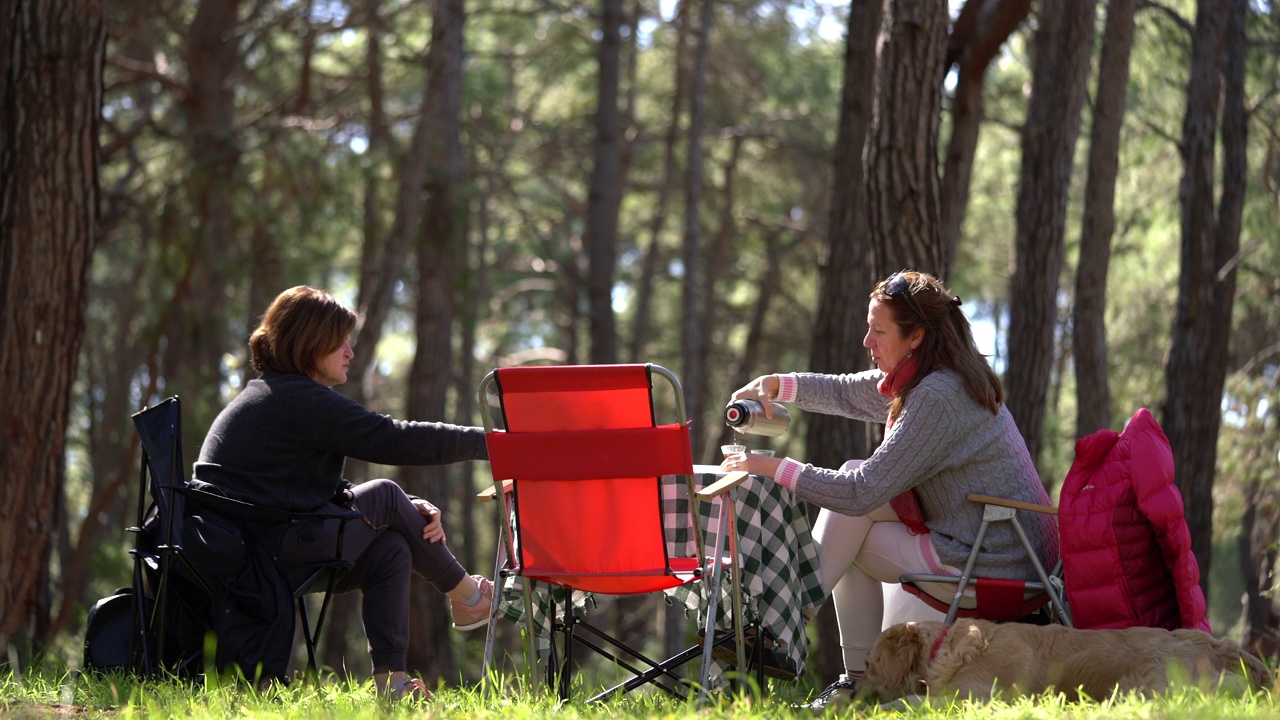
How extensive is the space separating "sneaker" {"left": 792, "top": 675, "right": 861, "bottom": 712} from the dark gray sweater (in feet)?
3.82

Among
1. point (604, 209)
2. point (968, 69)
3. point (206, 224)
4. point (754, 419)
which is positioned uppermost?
point (968, 69)

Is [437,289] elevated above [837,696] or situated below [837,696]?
above

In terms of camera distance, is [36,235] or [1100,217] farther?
[1100,217]

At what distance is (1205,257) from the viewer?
32.7 ft

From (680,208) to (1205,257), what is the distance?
1032cm

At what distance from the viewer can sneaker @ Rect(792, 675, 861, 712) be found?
3.49 m

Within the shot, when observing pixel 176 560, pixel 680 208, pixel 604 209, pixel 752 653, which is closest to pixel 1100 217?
pixel 604 209

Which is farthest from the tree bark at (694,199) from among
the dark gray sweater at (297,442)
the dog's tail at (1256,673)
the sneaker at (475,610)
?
the dog's tail at (1256,673)

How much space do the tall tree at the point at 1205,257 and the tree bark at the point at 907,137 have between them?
4925mm

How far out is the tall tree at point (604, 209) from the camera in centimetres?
1338

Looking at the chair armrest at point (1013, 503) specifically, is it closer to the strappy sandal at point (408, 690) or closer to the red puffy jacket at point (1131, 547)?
the red puffy jacket at point (1131, 547)

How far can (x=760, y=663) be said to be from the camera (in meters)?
3.80

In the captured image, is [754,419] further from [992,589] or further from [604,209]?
[604,209]

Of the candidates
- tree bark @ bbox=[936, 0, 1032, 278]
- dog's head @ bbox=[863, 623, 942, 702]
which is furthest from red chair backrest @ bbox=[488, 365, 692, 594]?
tree bark @ bbox=[936, 0, 1032, 278]
